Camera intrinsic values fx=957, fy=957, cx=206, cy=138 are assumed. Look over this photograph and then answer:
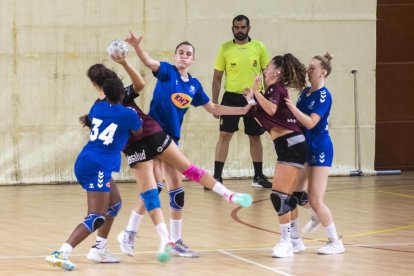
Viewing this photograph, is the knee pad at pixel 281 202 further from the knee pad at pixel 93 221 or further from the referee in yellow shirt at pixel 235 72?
the referee in yellow shirt at pixel 235 72

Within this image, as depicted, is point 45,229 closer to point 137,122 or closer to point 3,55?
point 137,122

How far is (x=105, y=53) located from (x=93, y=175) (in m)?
6.13

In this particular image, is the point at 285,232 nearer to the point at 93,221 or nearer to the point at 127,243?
the point at 127,243

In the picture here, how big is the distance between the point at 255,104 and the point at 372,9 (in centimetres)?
669

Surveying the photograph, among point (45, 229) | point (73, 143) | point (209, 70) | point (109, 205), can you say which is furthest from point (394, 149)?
point (109, 205)

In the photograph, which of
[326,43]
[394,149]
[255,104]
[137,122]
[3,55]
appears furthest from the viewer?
[394,149]

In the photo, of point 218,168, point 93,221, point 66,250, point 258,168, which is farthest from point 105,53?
point 66,250

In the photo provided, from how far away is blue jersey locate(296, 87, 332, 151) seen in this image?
25.9 feet

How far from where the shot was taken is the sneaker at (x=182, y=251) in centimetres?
775

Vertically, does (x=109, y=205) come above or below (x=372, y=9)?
below

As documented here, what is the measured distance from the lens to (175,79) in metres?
7.99

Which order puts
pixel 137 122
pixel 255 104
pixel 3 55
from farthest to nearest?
pixel 3 55 < pixel 255 104 < pixel 137 122

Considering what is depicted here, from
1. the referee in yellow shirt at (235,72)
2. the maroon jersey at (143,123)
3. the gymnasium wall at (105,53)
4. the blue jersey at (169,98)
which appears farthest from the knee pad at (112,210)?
the gymnasium wall at (105,53)

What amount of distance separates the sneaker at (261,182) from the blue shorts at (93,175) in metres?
5.65
